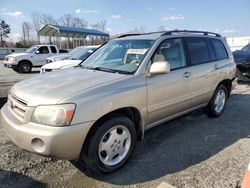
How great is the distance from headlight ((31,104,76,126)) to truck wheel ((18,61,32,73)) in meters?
A: 14.4

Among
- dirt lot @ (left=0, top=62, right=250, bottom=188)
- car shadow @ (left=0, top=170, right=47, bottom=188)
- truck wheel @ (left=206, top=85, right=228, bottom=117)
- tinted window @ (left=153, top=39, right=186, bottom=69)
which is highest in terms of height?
tinted window @ (left=153, top=39, right=186, bottom=69)

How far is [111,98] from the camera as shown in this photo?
3291 mm

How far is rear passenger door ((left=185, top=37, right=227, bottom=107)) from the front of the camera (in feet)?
15.7

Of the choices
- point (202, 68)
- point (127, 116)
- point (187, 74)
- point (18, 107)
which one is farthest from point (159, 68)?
point (18, 107)

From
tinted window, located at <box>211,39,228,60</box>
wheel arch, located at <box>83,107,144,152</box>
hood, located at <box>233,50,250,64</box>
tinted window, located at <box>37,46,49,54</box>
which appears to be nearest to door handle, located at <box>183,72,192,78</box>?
wheel arch, located at <box>83,107,144,152</box>

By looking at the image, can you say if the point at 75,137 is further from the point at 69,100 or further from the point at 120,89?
the point at 120,89

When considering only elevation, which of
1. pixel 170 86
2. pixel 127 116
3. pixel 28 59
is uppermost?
pixel 170 86

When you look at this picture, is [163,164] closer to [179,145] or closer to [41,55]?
[179,145]

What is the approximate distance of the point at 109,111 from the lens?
3.28 metres

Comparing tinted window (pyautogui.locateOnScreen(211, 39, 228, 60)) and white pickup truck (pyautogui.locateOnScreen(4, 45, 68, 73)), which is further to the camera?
white pickup truck (pyautogui.locateOnScreen(4, 45, 68, 73))

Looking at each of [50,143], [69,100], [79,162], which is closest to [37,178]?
[79,162]

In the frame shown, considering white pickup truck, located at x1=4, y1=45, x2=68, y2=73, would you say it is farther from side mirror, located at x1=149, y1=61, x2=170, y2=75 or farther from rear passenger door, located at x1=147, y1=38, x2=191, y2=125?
side mirror, located at x1=149, y1=61, x2=170, y2=75

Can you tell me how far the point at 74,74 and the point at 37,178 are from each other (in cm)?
152

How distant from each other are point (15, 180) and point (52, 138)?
101 centimetres
